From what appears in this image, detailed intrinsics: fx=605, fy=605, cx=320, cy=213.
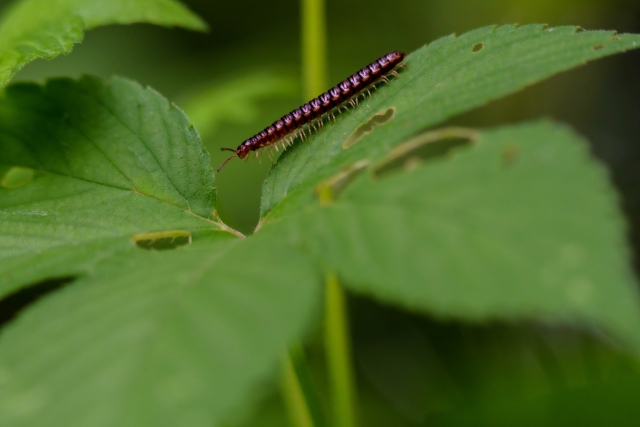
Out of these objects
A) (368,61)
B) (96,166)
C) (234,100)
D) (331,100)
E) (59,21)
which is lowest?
(96,166)

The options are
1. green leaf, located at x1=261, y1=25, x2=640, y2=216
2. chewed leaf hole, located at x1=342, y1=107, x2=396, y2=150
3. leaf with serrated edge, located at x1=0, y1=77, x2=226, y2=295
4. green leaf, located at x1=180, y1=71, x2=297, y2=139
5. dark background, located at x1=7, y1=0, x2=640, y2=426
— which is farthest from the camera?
dark background, located at x1=7, y1=0, x2=640, y2=426

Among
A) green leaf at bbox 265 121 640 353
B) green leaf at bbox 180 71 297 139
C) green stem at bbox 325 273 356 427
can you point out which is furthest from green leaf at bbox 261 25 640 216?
green leaf at bbox 180 71 297 139

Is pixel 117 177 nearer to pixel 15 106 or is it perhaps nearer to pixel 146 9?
pixel 15 106

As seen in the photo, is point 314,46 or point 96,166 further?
point 314,46

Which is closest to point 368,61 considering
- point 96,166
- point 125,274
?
point 96,166

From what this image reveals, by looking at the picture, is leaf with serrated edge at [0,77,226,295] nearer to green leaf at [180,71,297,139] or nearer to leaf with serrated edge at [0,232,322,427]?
leaf with serrated edge at [0,232,322,427]

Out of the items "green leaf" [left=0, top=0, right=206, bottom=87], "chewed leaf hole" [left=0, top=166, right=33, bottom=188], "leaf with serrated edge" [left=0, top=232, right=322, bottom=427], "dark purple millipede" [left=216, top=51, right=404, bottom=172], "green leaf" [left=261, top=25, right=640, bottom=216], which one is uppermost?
"green leaf" [left=0, top=0, right=206, bottom=87]

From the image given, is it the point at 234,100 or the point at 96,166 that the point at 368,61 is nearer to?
the point at 234,100
